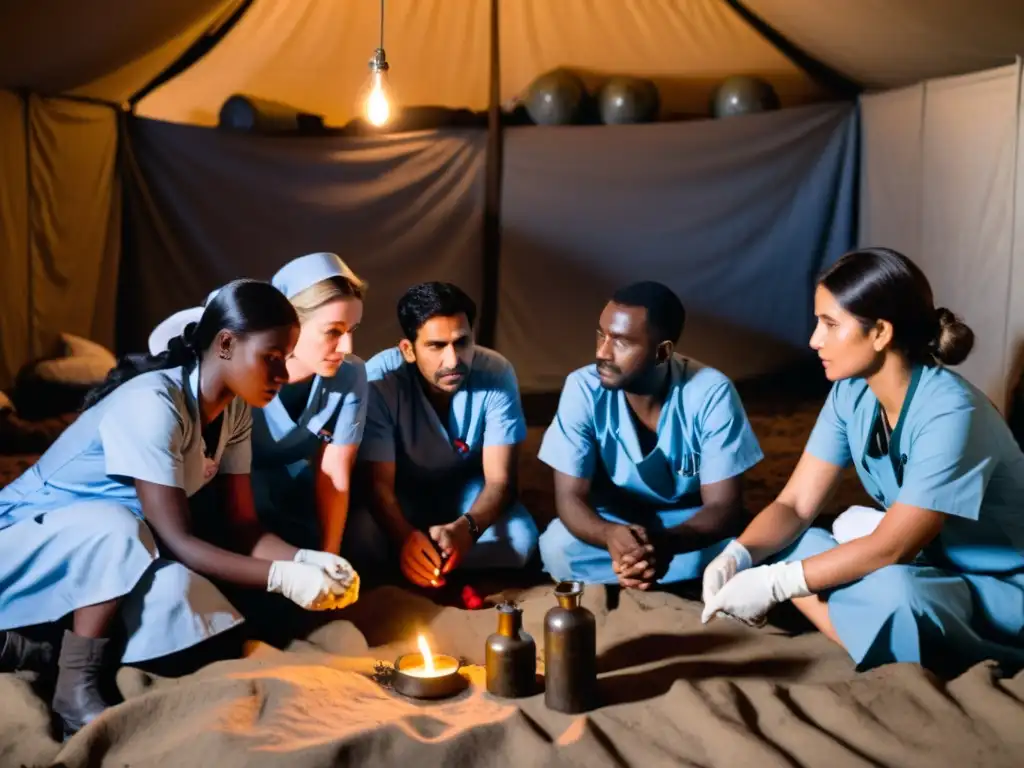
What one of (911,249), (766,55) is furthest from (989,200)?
(766,55)

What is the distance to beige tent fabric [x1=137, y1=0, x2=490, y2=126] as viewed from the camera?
531 cm

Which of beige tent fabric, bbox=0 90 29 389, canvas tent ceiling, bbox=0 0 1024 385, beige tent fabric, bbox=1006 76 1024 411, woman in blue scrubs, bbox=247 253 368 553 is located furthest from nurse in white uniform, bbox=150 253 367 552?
A: beige tent fabric, bbox=1006 76 1024 411

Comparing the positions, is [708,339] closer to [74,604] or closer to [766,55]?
[766,55]

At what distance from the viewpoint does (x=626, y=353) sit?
2.89 meters

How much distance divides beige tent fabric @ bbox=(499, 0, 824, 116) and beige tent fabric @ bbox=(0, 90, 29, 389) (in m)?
2.47

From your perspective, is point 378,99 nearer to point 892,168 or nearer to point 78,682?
point 78,682

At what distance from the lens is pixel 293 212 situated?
5852mm

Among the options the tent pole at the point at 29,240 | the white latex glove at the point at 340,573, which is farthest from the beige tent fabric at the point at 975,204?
the tent pole at the point at 29,240

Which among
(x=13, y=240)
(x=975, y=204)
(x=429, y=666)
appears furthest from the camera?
(x=975, y=204)

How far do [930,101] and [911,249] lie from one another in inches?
29.7

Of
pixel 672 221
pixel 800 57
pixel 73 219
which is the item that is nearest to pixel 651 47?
pixel 800 57

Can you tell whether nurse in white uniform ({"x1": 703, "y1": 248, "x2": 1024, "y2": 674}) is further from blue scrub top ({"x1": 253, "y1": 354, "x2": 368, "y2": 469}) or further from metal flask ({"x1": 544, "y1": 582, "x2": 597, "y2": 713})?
blue scrub top ({"x1": 253, "y1": 354, "x2": 368, "y2": 469})

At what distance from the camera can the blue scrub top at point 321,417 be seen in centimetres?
288

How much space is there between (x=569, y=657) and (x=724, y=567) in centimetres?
55
